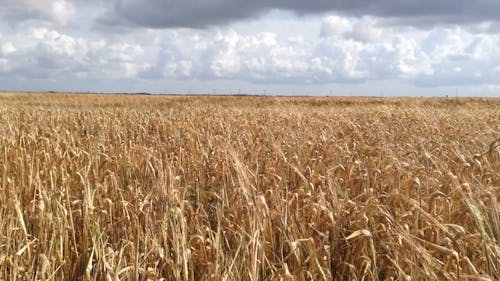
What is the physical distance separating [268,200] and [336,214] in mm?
844

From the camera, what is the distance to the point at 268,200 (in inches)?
140

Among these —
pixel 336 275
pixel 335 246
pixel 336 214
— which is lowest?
pixel 336 275

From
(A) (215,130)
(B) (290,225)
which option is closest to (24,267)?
(B) (290,225)

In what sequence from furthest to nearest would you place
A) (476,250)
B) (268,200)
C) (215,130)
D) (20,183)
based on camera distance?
(215,130)
(20,183)
(268,200)
(476,250)

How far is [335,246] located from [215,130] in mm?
5935

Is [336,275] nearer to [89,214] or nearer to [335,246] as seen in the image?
[335,246]

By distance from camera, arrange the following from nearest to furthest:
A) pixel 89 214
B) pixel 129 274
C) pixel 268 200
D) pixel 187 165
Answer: pixel 129 274
pixel 89 214
pixel 268 200
pixel 187 165

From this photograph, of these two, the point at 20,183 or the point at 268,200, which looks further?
the point at 20,183

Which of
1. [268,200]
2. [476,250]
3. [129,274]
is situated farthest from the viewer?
[268,200]

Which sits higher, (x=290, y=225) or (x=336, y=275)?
(x=290, y=225)

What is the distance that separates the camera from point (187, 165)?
16.4 ft

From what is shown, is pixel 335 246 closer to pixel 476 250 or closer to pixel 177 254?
pixel 476 250

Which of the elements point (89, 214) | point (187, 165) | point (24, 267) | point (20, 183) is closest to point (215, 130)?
point (187, 165)

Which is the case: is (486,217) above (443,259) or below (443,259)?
above
